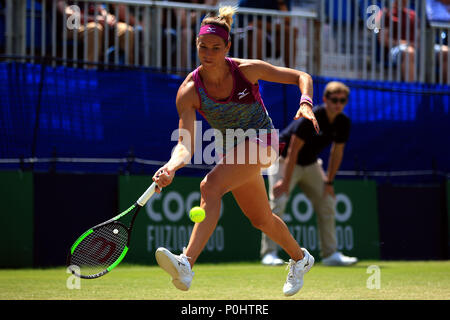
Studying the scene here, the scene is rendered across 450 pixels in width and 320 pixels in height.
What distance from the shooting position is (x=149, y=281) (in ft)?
24.0

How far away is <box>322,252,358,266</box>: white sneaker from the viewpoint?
941 centimetres

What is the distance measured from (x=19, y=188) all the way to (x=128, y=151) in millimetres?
1501

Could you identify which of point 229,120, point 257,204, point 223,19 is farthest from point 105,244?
point 223,19

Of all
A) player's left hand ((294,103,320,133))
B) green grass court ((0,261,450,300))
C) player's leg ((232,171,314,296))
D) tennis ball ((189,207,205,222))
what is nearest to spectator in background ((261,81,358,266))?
green grass court ((0,261,450,300))

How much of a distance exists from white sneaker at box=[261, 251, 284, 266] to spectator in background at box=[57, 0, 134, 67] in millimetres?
3696

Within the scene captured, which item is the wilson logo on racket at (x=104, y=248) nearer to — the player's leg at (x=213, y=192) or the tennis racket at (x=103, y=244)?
the tennis racket at (x=103, y=244)

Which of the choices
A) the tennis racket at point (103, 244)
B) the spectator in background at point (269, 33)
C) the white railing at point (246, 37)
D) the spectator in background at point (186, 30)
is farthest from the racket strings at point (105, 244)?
the spectator in background at point (269, 33)

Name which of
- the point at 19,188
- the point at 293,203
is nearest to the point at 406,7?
the point at 293,203

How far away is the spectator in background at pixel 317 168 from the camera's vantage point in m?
9.19

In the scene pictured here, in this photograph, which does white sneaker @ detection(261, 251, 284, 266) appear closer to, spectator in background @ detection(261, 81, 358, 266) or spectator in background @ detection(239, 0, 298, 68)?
spectator in background @ detection(261, 81, 358, 266)

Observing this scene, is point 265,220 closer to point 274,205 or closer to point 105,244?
point 105,244

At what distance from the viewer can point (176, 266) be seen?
5.12 meters

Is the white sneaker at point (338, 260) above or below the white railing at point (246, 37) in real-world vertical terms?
below
